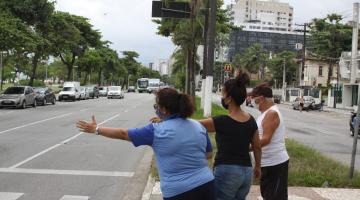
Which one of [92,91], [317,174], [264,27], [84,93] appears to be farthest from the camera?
[264,27]

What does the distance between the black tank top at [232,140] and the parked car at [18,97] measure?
1240 inches

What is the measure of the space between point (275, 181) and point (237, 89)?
4.01 ft

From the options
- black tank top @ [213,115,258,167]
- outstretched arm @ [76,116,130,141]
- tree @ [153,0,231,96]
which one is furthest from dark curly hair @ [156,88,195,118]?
tree @ [153,0,231,96]

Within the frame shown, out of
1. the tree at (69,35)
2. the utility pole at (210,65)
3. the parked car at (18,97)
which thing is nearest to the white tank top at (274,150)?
the utility pole at (210,65)

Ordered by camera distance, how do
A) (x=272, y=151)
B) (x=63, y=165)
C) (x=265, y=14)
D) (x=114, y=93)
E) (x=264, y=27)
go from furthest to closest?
(x=265, y=14) → (x=264, y=27) → (x=114, y=93) → (x=63, y=165) → (x=272, y=151)

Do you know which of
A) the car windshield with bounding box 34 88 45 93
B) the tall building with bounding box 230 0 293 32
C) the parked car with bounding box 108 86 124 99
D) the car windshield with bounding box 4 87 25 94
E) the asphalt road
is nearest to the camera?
the asphalt road

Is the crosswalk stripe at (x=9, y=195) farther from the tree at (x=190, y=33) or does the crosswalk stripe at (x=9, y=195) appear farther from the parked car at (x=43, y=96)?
the parked car at (x=43, y=96)

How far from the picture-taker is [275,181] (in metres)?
5.56

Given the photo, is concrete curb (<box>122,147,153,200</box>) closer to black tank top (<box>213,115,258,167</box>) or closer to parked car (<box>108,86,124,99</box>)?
black tank top (<box>213,115,258,167</box>)

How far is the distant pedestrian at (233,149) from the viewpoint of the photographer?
469 cm

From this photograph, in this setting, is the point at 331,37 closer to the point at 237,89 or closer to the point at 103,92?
the point at 103,92

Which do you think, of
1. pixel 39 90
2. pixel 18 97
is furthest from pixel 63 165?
pixel 39 90

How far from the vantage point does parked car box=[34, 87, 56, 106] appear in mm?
39938

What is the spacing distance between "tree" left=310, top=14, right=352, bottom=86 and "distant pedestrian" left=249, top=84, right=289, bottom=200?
65353mm
